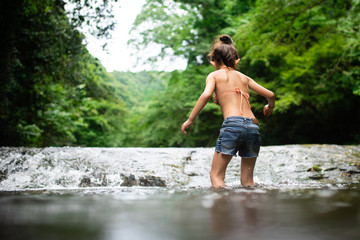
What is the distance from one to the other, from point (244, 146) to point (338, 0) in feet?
35.0

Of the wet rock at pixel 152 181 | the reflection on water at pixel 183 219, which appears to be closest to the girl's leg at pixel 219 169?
the reflection on water at pixel 183 219

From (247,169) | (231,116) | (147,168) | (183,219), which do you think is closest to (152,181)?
(147,168)

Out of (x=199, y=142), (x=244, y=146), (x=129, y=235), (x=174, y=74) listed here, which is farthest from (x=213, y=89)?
(x=174, y=74)

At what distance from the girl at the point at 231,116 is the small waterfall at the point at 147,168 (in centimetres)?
93

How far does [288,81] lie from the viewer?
1368cm

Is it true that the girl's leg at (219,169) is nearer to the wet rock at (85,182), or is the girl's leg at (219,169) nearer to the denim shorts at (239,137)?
the denim shorts at (239,137)

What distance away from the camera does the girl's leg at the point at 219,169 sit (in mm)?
2891

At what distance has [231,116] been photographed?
10.00ft

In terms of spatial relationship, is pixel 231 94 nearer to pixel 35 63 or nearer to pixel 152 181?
pixel 152 181

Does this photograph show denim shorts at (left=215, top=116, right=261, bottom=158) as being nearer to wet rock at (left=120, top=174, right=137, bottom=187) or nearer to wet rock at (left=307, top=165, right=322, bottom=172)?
wet rock at (left=120, top=174, right=137, bottom=187)

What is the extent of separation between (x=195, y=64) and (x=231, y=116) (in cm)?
1650

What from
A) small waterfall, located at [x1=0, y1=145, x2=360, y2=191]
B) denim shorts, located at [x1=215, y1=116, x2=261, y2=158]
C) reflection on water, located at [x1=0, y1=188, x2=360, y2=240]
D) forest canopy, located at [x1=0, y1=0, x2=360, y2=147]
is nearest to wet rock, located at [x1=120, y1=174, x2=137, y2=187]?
small waterfall, located at [x1=0, y1=145, x2=360, y2=191]

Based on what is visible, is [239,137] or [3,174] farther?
[3,174]

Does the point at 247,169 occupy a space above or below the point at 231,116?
below
